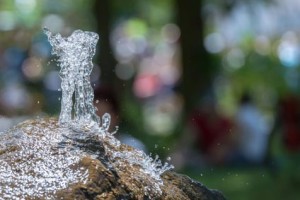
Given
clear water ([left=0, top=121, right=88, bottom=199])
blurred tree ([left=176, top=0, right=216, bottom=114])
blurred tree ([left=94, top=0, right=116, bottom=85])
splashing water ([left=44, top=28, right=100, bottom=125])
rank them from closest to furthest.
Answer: clear water ([left=0, top=121, right=88, bottom=199]) < splashing water ([left=44, top=28, right=100, bottom=125]) < blurred tree ([left=176, top=0, right=216, bottom=114]) < blurred tree ([left=94, top=0, right=116, bottom=85])

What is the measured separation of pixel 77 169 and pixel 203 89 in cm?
988

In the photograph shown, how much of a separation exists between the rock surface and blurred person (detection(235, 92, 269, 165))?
7657 millimetres

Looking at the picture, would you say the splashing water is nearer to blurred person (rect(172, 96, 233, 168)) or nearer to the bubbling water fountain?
the bubbling water fountain

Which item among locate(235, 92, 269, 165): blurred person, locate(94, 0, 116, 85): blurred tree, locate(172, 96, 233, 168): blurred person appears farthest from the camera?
locate(94, 0, 116, 85): blurred tree

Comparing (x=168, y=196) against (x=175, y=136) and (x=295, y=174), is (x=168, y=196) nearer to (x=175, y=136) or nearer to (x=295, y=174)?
(x=295, y=174)

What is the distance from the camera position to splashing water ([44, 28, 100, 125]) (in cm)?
308

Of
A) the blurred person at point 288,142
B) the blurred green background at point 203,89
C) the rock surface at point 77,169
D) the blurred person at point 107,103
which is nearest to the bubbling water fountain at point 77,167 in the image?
the rock surface at point 77,169

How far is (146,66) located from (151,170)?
77.3 feet

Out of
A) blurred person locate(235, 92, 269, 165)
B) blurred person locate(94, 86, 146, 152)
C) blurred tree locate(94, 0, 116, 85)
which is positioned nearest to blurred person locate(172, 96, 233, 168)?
blurred person locate(235, 92, 269, 165)

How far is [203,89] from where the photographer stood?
40.2 ft

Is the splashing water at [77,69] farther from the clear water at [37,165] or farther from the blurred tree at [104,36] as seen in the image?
the blurred tree at [104,36]

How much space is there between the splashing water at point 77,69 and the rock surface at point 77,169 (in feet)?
0.97

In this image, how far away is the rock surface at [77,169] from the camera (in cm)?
232

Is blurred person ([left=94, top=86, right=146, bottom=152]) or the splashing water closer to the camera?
the splashing water
